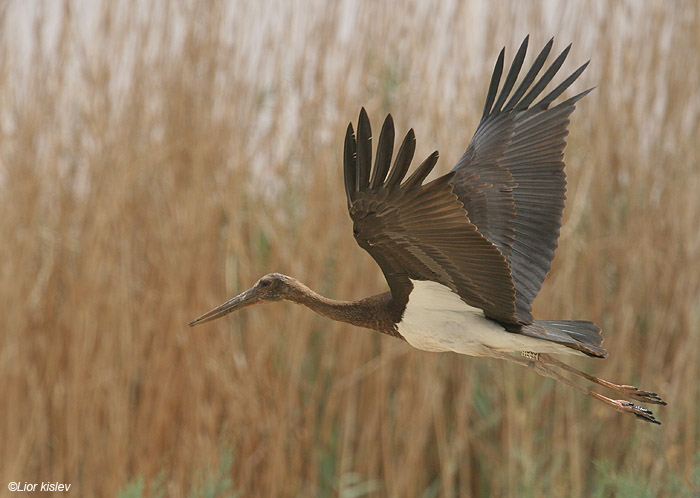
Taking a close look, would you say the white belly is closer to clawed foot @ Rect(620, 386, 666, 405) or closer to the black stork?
the black stork

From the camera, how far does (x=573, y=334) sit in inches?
81.3

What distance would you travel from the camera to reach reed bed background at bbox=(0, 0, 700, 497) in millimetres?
3490

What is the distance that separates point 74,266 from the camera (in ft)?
11.9

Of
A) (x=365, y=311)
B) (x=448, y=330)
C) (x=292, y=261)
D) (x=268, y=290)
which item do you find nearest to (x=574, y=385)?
(x=448, y=330)

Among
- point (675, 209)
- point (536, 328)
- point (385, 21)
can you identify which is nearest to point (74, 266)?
point (385, 21)

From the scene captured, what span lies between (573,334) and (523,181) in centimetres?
51

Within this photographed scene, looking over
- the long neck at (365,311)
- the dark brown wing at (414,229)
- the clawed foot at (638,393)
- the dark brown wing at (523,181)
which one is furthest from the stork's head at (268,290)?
the clawed foot at (638,393)

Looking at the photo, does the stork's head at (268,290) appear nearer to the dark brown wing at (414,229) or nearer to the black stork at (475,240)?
the black stork at (475,240)

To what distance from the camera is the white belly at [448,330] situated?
204 centimetres

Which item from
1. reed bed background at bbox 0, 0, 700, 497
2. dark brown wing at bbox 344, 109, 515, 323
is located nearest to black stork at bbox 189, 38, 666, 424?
dark brown wing at bbox 344, 109, 515, 323

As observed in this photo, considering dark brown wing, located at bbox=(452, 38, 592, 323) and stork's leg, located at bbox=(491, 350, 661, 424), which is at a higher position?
dark brown wing, located at bbox=(452, 38, 592, 323)

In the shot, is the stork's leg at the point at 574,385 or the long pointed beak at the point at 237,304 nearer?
the stork's leg at the point at 574,385

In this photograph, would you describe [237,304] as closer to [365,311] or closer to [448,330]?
[365,311]

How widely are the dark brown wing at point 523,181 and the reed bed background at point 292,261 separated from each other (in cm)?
124
